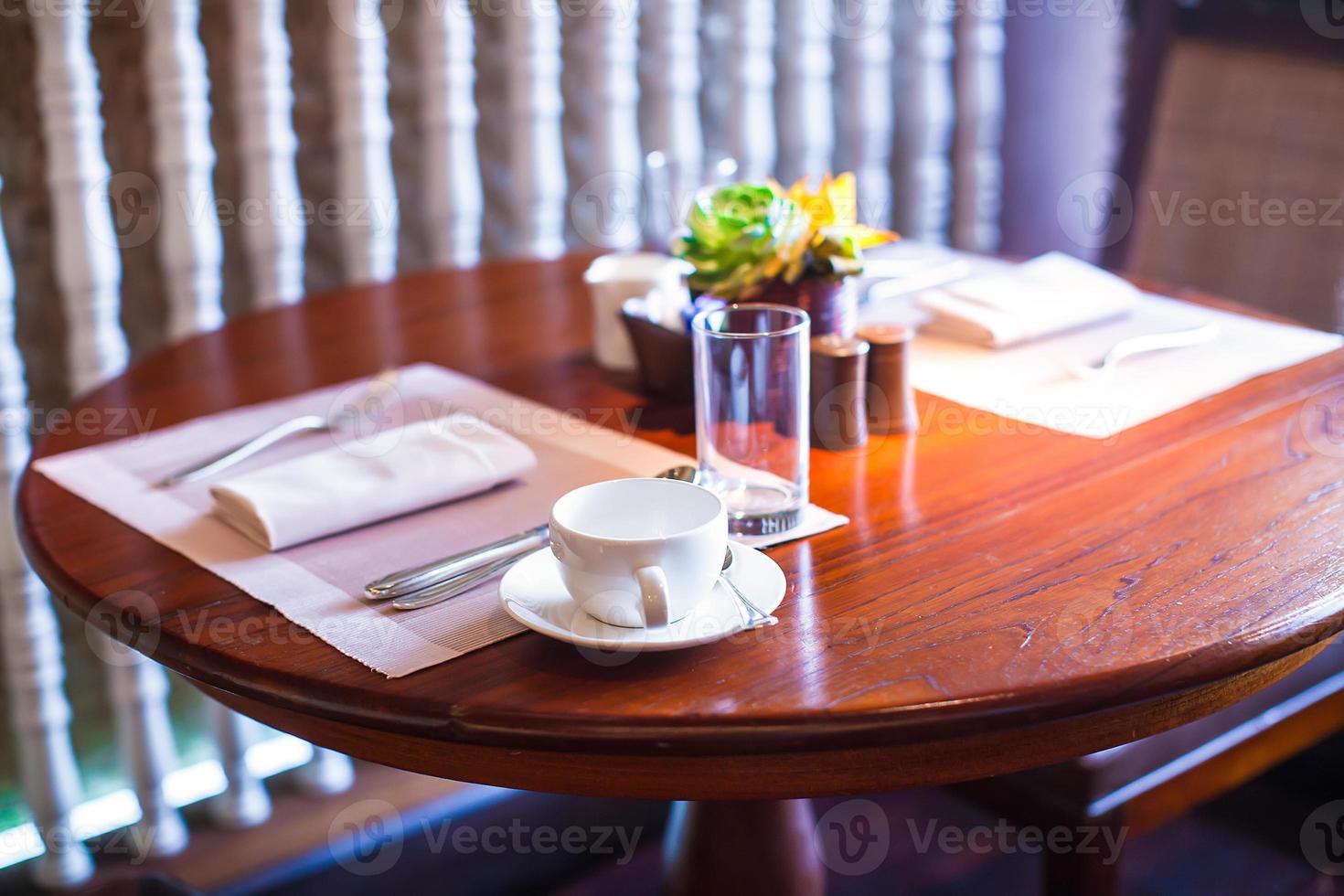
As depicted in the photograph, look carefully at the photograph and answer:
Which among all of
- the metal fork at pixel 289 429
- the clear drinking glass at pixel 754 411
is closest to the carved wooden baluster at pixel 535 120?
the metal fork at pixel 289 429

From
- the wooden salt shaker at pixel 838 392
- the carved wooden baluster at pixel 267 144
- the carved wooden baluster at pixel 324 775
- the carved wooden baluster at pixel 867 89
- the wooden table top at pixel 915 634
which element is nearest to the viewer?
the wooden table top at pixel 915 634

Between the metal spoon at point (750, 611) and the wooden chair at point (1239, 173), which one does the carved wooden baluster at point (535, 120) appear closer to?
the wooden chair at point (1239, 173)

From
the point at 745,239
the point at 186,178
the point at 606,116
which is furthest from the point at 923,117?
the point at 745,239

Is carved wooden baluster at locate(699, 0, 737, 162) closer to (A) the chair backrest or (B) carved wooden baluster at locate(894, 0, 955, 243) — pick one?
(B) carved wooden baluster at locate(894, 0, 955, 243)

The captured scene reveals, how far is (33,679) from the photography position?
1.72 m

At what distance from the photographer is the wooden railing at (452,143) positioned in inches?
65.4

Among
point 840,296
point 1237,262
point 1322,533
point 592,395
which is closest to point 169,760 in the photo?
point 592,395

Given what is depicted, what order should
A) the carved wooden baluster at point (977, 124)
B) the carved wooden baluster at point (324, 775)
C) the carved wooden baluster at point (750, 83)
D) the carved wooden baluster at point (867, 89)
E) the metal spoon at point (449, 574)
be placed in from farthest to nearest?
the carved wooden baluster at point (977, 124)
the carved wooden baluster at point (867, 89)
the carved wooden baluster at point (750, 83)
the carved wooden baluster at point (324, 775)
the metal spoon at point (449, 574)

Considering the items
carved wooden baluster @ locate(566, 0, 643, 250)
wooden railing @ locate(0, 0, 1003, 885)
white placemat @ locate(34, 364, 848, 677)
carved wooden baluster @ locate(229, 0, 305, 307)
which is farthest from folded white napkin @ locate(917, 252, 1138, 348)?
carved wooden baluster @ locate(229, 0, 305, 307)

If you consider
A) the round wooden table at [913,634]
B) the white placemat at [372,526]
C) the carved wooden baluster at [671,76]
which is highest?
the carved wooden baluster at [671,76]

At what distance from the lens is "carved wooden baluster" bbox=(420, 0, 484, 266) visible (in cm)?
183

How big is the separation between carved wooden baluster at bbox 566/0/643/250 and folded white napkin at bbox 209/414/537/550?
0.87 metres

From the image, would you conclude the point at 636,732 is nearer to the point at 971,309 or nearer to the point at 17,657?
the point at 971,309

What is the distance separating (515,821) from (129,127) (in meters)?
1.16
